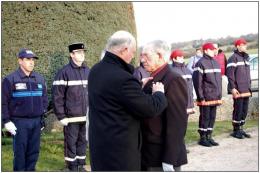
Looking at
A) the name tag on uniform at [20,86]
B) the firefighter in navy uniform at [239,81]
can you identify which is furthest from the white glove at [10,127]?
the firefighter in navy uniform at [239,81]

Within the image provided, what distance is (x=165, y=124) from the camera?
373 cm

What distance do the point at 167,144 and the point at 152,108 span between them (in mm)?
376

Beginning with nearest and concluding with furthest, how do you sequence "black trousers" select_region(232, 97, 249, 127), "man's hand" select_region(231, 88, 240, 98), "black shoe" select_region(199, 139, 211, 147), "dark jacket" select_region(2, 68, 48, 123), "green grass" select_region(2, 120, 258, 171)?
"dark jacket" select_region(2, 68, 48, 123), "green grass" select_region(2, 120, 258, 171), "black shoe" select_region(199, 139, 211, 147), "man's hand" select_region(231, 88, 240, 98), "black trousers" select_region(232, 97, 249, 127)

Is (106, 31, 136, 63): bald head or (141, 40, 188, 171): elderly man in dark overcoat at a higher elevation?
(106, 31, 136, 63): bald head

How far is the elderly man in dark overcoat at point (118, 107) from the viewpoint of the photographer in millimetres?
3527

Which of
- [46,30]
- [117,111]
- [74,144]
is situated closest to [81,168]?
[74,144]

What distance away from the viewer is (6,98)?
5957 mm

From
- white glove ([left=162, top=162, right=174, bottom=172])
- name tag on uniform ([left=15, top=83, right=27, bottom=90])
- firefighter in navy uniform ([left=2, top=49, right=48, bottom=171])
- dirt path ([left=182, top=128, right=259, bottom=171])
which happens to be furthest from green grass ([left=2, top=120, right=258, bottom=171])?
white glove ([left=162, top=162, right=174, bottom=172])

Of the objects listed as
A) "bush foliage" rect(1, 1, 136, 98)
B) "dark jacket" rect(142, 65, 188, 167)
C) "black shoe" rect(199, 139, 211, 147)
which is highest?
"bush foliage" rect(1, 1, 136, 98)

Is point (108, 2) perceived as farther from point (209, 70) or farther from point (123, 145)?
point (123, 145)

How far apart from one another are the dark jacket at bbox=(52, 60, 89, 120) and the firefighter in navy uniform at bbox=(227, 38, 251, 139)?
3.40 m

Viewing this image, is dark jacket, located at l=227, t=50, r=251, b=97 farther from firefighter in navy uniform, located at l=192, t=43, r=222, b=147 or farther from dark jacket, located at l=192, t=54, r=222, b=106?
dark jacket, located at l=192, t=54, r=222, b=106

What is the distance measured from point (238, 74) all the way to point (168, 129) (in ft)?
17.6

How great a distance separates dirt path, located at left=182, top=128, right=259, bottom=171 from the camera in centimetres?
663
